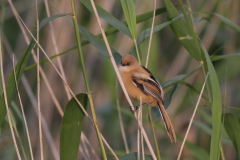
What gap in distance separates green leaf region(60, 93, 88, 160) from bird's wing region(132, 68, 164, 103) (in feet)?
3.09

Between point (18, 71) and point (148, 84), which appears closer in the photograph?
point (18, 71)

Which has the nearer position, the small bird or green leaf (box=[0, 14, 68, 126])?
green leaf (box=[0, 14, 68, 126])

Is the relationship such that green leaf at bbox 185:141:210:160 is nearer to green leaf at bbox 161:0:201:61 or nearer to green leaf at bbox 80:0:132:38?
green leaf at bbox 161:0:201:61

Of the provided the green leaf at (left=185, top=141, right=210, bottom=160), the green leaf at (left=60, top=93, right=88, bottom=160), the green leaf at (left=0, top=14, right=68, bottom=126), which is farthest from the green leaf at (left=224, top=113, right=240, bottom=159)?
the green leaf at (left=0, top=14, right=68, bottom=126)

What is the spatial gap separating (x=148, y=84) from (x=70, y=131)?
3.84 ft

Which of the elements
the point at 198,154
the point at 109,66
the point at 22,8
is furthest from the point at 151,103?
the point at 22,8

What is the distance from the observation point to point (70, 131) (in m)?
1.79

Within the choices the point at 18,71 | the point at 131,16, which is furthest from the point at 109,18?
the point at 18,71

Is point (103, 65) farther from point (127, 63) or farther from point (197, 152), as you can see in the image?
point (197, 152)

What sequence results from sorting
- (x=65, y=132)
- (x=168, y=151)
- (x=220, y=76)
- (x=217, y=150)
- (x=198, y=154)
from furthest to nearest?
(x=168, y=151) → (x=220, y=76) → (x=198, y=154) → (x=65, y=132) → (x=217, y=150)

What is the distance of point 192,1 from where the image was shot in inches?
167

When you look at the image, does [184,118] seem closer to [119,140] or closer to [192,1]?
[119,140]

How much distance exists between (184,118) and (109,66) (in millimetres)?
1521

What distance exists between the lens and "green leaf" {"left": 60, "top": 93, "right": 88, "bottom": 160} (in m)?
1.76
